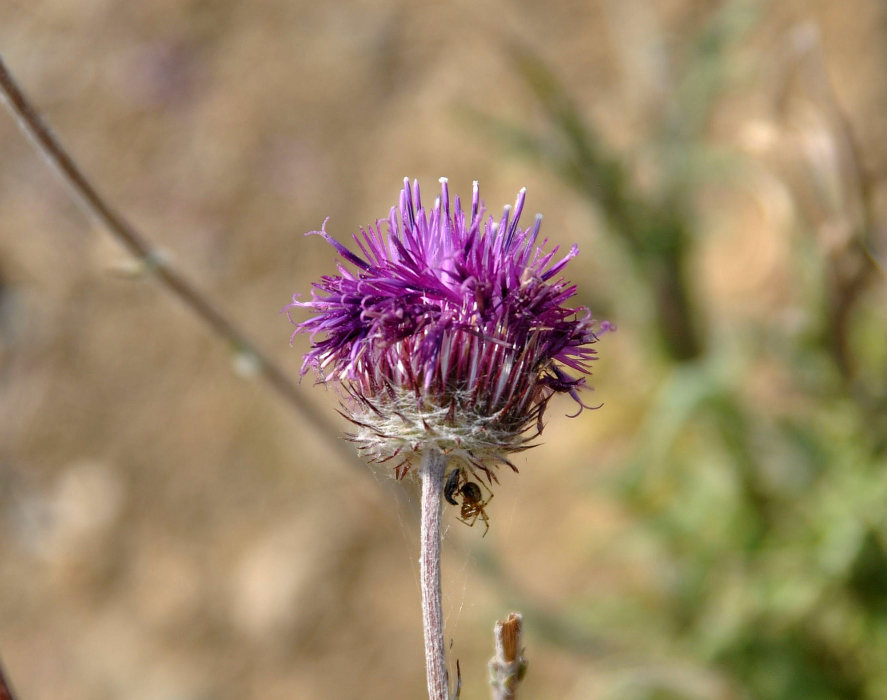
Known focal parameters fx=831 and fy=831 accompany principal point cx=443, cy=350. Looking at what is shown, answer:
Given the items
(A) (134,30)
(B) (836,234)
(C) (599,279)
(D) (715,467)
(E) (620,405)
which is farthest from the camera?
(A) (134,30)

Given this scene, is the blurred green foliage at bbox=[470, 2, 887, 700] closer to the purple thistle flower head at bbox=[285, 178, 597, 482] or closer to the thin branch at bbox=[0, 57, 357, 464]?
the thin branch at bbox=[0, 57, 357, 464]

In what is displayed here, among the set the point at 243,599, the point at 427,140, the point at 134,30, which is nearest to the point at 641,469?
the point at 243,599

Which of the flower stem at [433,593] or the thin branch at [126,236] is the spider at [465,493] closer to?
the flower stem at [433,593]

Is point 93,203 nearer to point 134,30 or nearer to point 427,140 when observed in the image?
point 427,140

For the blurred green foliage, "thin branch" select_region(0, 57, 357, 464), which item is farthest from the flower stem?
the blurred green foliage

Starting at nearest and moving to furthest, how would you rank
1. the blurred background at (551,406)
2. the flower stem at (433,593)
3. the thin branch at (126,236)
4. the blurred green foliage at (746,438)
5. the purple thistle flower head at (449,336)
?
the flower stem at (433,593)
the purple thistle flower head at (449,336)
the thin branch at (126,236)
the blurred green foliage at (746,438)
the blurred background at (551,406)

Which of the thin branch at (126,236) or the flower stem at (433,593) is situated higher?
the thin branch at (126,236)

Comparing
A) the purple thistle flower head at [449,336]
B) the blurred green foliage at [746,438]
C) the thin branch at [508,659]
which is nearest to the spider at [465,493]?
the purple thistle flower head at [449,336]
